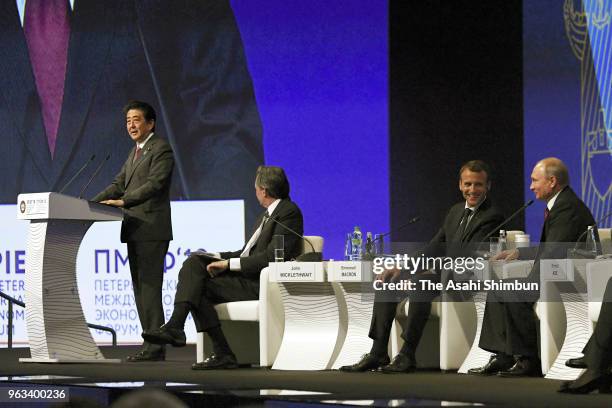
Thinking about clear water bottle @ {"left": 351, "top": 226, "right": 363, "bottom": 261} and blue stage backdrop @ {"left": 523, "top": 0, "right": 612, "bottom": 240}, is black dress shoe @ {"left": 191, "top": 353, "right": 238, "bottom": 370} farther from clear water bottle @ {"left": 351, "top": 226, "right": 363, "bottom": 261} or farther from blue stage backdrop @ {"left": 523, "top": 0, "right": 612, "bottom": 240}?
blue stage backdrop @ {"left": 523, "top": 0, "right": 612, "bottom": 240}

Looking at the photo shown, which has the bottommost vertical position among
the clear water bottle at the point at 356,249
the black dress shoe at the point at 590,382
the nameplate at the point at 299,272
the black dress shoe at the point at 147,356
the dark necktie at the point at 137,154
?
the black dress shoe at the point at 147,356

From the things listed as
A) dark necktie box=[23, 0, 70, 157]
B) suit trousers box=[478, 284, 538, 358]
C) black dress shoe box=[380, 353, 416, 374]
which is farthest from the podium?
dark necktie box=[23, 0, 70, 157]

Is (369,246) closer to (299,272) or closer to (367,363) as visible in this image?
(299,272)

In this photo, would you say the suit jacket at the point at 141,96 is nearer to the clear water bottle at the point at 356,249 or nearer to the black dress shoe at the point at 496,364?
the clear water bottle at the point at 356,249

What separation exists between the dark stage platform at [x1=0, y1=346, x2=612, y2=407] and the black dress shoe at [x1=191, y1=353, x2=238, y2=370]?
8cm

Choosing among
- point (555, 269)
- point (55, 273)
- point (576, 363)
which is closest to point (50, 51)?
point (55, 273)

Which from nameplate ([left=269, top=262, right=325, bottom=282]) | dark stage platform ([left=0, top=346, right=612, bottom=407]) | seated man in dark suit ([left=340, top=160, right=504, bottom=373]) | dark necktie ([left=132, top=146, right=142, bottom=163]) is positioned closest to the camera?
dark stage platform ([left=0, top=346, right=612, bottom=407])

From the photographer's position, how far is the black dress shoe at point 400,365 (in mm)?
5175

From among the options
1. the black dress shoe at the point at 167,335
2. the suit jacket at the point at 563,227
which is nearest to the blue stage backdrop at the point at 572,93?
the suit jacket at the point at 563,227

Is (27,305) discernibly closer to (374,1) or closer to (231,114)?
(231,114)

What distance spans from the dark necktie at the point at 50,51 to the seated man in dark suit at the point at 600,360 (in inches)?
216

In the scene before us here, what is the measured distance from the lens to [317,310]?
566cm

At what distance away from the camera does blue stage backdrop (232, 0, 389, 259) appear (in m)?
8.09

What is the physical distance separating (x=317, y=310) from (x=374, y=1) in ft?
10.6
